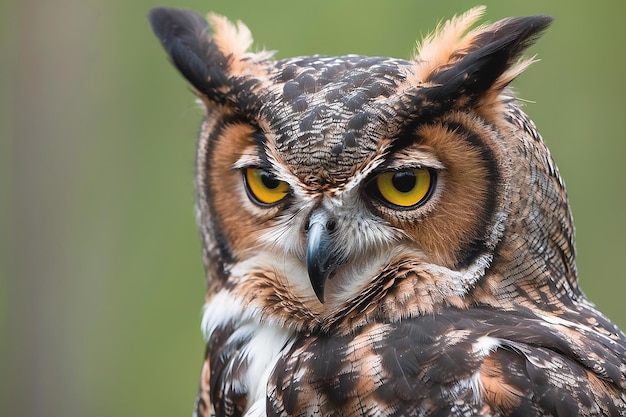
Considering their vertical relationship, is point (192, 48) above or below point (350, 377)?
above

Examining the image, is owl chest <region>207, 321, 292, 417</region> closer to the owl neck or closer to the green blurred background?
the owl neck

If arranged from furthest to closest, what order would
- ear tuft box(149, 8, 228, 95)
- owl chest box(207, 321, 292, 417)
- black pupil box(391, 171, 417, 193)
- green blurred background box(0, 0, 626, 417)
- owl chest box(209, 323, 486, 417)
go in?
green blurred background box(0, 0, 626, 417), ear tuft box(149, 8, 228, 95), owl chest box(207, 321, 292, 417), black pupil box(391, 171, 417, 193), owl chest box(209, 323, 486, 417)

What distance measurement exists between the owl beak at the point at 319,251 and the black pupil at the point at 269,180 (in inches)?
4.4

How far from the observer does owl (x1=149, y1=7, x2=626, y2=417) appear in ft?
4.65

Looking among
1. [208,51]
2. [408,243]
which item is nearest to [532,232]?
[408,243]

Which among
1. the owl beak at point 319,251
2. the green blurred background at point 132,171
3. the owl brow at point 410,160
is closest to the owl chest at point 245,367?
the owl beak at point 319,251

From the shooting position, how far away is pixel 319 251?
1.51 metres

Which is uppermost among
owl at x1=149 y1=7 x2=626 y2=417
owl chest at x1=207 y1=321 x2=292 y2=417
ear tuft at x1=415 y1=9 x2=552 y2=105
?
ear tuft at x1=415 y1=9 x2=552 y2=105

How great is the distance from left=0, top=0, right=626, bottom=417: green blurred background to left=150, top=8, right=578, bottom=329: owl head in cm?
133

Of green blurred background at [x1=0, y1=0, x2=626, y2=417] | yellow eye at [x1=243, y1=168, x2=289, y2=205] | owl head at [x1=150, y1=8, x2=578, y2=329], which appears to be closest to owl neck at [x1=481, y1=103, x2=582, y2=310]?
owl head at [x1=150, y1=8, x2=578, y2=329]

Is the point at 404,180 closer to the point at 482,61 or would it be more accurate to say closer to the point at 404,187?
the point at 404,187

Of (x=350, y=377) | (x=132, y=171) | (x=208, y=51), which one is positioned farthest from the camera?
(x=132, y=171)

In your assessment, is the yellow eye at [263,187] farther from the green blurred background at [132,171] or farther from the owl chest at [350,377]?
the green blurred background at [132,171]

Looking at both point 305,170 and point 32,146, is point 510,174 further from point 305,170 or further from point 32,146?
point 32,146
